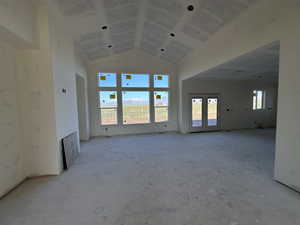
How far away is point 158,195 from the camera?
2.14 metres

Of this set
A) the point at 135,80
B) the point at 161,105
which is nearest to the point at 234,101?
the point at 161,105

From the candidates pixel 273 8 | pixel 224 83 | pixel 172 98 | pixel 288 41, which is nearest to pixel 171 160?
pixel 288 41

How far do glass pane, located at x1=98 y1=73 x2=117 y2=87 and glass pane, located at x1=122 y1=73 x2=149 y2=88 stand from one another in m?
0.41

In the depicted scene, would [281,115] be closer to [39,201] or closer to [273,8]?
[273,8]

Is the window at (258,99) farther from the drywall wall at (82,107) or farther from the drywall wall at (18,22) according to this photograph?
the drywall wall at (18,22)

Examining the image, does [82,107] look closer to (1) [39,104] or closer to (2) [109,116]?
(2) [109,116]

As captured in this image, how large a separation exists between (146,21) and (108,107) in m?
3.79

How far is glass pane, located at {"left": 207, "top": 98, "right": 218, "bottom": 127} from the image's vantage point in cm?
692

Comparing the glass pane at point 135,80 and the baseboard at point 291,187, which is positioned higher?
the glass pane at point 135,80

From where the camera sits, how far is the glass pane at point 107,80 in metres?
6.17

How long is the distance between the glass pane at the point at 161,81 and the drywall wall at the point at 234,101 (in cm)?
89

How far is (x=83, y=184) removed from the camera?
2492 millimetres

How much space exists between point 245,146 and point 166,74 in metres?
4.45

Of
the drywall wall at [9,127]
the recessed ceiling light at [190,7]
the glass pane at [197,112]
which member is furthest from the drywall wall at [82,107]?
the glass pane at [197,112]
